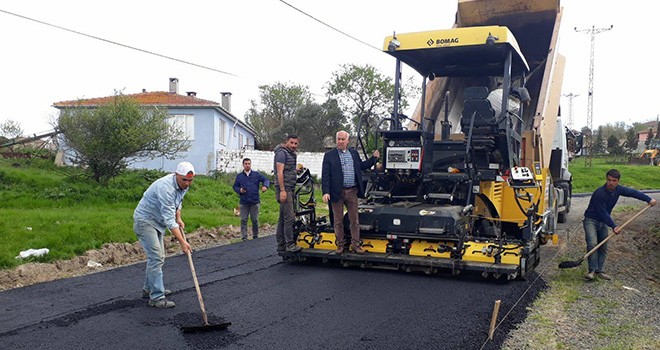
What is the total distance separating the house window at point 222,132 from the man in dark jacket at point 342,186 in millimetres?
19875

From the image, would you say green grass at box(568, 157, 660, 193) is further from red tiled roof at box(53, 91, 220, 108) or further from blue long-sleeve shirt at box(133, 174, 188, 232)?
blue long-sleeve shirt at box(133, 174, 188, 232)

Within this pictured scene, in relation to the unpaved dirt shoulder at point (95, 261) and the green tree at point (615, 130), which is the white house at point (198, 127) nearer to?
the unpaved dirt shoulder at point (95, 261)

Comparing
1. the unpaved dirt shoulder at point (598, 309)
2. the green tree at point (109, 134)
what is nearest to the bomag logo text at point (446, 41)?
the unpaved dirt shoulder at point (598, 309)

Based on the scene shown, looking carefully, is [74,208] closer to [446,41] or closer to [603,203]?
[446,41]

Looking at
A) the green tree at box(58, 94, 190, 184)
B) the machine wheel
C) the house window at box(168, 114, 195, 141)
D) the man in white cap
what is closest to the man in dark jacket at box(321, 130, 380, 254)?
the man in white cap

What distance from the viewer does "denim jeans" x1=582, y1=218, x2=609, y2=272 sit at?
7195mm

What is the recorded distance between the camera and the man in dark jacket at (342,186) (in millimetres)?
7055

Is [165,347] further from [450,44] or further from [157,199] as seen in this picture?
[450,44]

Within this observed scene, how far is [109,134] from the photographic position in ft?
48.2

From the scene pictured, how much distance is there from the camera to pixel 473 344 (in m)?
4.39

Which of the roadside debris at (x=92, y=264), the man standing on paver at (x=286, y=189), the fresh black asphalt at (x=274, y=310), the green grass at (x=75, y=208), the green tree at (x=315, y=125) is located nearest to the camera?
the fresh black asphalt at (x=274, y=310)

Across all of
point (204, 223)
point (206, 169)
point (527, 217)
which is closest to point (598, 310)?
point (527, 217)

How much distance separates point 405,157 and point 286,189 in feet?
5.35

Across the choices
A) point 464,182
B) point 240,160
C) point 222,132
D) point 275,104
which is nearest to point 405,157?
point 464,182
